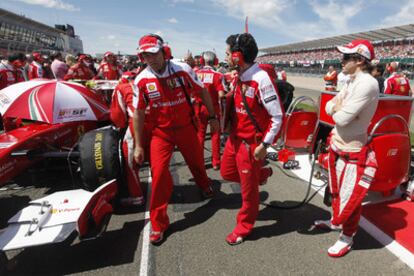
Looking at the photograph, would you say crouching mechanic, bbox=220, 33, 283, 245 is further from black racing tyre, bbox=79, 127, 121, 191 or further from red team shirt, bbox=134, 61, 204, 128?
black racing tyre, bbox=79, 127, 121, 191

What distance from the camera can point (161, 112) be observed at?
280cm

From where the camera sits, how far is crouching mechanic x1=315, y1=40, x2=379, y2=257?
82.5 inches

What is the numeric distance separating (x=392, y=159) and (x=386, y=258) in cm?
117

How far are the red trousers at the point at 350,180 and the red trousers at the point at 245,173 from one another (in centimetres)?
69

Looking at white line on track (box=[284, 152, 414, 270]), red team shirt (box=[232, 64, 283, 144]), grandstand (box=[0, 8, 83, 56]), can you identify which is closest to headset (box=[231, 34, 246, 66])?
red team shirt (box=[232, 64, 283, 144])

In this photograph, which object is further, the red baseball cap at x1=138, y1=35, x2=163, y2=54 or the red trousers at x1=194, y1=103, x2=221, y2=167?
the red trousers at x1=194, y1=103, x2=221, y2=167

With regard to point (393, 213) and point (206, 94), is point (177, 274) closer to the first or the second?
point (206, 94)

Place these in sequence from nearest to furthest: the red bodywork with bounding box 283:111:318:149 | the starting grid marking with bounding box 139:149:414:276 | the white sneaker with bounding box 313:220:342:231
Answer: the starting grid marking with bounding box 139:149:414:276, the white sneaker with bounding box 313:220:342:231, the red bodywork with bounding box 283:111:318:149

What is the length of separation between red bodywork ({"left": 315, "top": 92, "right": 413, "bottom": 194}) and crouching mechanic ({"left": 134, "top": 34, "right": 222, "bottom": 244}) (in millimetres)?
2103

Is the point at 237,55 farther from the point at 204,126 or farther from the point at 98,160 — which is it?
the point at 204,126

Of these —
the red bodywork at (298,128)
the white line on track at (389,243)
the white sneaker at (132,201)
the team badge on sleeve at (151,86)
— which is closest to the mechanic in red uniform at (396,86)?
the red bodywork at (298,128)

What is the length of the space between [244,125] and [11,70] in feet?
24.5

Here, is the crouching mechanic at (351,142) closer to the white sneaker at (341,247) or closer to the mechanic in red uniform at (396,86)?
the white sneaker at (341,247)

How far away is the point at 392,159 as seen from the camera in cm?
308
